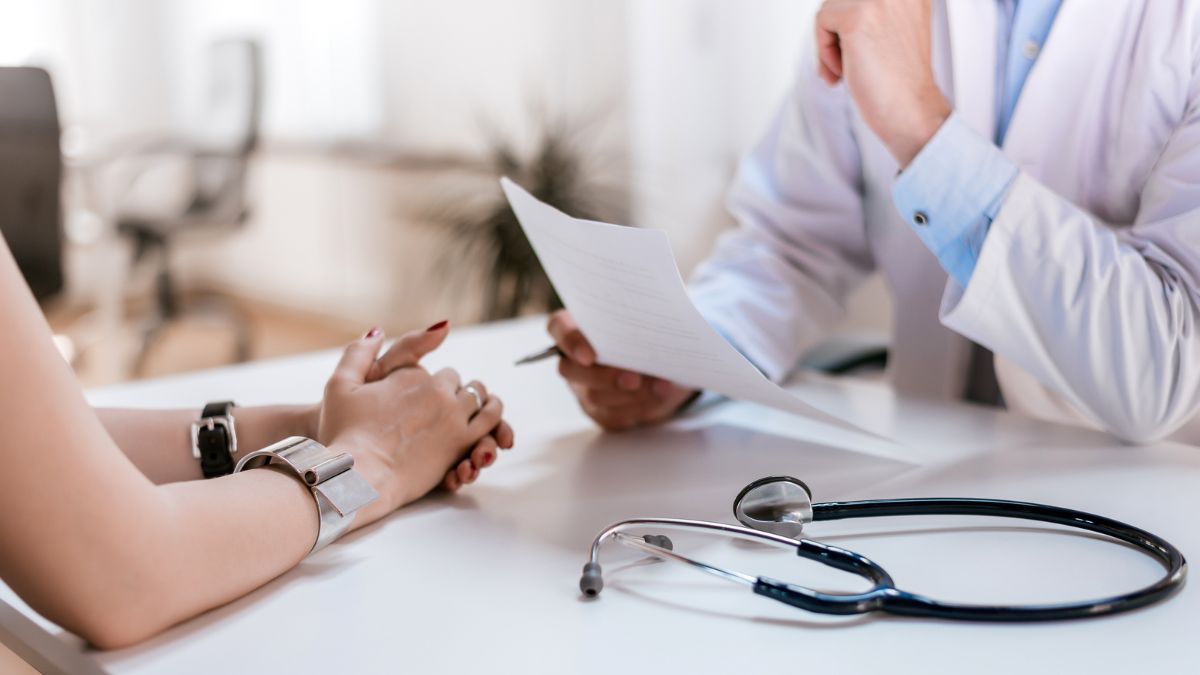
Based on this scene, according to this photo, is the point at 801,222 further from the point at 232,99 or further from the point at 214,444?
the point at 232,99

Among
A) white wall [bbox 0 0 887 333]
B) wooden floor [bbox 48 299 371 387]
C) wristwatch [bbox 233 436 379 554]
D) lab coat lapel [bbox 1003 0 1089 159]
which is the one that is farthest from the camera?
wooden floor [bbox 48 299 371 387]

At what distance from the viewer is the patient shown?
49 cm

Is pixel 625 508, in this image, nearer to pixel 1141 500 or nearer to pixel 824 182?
pixel 1141 500

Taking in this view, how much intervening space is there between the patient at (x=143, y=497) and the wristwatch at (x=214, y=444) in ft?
0.12

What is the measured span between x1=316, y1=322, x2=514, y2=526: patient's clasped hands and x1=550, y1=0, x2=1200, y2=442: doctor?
0.15 metres

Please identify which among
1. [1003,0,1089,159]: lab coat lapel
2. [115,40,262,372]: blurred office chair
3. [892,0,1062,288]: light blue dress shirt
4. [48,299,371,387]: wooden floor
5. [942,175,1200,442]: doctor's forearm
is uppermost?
[1003,0,1089,159]: lab coat lapel

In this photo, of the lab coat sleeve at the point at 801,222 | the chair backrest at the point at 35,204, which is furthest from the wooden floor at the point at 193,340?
the lab coat sleeve at the point at 801,222

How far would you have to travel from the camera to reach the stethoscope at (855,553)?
0.54 metres

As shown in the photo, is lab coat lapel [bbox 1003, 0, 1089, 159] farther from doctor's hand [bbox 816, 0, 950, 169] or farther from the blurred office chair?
the blurred office chair

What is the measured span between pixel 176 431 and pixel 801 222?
2.42 ft

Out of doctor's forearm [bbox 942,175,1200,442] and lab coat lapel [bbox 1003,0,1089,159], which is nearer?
doctor's forearm [bbox 942,175,1200,442]

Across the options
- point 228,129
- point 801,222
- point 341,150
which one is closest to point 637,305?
point 801,222

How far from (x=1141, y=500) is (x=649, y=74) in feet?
8.55

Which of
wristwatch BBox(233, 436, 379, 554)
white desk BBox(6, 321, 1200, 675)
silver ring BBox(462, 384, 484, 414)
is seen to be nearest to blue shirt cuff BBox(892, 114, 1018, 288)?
white desk BBox(6, 321, 1200, 675)
